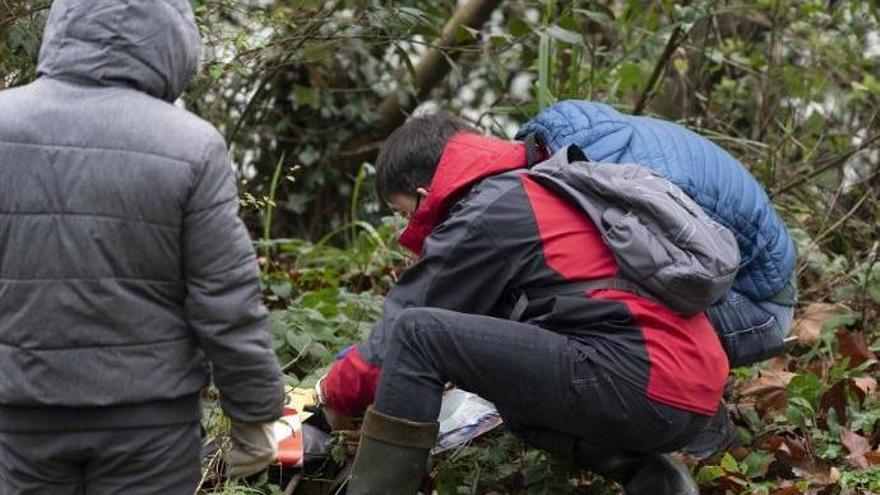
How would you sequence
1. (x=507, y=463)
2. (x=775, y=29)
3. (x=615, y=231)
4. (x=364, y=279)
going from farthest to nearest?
(x=775, y=29) → (x=364, y=279) → (x=507, y=463) → (x=615, y=231)

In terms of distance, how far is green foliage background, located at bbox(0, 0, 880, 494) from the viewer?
171 inches

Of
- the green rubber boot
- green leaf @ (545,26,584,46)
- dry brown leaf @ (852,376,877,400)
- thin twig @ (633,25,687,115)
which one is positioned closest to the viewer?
the green rubber boot

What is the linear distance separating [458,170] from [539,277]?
363mm

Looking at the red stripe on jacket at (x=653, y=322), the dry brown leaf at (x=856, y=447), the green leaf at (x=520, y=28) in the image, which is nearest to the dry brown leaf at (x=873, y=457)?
the dry brown leaf at (x=856, y=447)

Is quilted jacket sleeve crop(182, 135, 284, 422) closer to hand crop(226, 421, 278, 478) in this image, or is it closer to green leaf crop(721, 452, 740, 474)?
hand crop(226, 421, 278, 478)

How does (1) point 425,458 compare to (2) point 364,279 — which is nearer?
(1) point 425,458

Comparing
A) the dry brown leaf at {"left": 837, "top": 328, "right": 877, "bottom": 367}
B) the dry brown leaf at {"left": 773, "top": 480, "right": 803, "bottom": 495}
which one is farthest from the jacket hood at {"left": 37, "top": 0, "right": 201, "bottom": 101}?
the dry brown leaf at {"left": 837, "top": 328, "right": 877, "bottom": 367}

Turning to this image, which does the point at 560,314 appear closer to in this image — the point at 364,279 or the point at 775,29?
the point at 364,279

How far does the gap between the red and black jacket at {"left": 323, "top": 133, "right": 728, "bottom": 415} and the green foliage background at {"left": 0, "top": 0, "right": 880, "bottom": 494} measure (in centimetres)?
56

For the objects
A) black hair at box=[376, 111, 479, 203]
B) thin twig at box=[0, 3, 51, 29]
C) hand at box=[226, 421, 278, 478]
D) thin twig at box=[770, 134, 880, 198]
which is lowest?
thin twig at box=[770, 134, 880, 198]

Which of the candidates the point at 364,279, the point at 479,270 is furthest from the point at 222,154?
the point at 364,279

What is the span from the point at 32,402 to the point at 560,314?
1.38 metres

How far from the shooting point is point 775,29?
22.0 feet

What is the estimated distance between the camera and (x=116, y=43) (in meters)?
2.74
